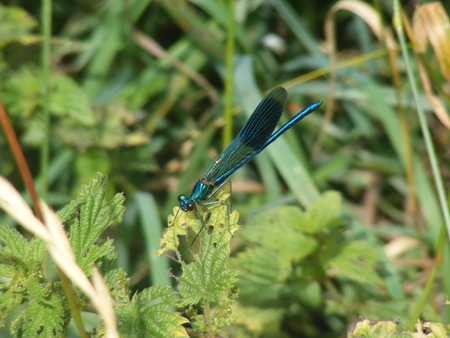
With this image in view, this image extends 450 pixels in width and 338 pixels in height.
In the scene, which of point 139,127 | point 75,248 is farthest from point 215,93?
point 75,248

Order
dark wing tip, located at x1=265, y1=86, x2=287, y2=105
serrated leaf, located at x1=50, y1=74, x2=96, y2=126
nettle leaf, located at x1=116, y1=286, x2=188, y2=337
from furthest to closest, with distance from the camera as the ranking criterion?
serrated leaf, located at x1=50, y1=74, x2=96, y2=126 → dark wing tip, located at x1=265, y1=86, x2=287, y2=105 → nettle leaf, located at x1=116, y1=286, x2=188, y2=337

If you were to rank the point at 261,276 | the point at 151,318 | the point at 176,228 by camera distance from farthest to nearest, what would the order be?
the point at 261,276 < the point at 176,228 < the point at 151,318

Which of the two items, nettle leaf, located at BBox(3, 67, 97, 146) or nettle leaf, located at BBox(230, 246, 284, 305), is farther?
nettle leaf, located at BBox(3, 67, 97, 146)

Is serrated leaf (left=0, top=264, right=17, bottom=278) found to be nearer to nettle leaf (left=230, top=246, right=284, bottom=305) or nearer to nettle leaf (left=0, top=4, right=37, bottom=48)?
nettle leaf (left=230, top=246, right=284, bottom=305)

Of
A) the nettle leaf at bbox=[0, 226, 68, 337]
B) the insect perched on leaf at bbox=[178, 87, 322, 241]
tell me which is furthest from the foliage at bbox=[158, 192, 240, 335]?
the insect perched on leaf at bbox=[178, 87, 322, 241]

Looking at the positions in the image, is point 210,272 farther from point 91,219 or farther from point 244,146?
point 244,146

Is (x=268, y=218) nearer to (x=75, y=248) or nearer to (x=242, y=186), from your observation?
(x=242, y=186)

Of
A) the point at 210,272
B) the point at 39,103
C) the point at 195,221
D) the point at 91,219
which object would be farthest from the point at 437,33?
the point at 39,103
